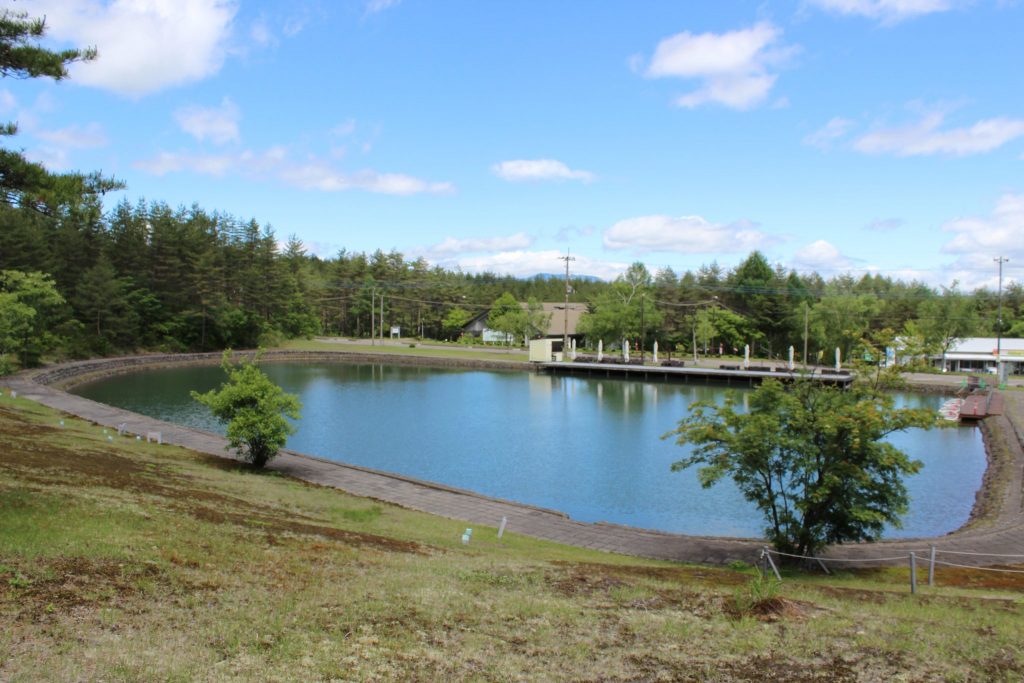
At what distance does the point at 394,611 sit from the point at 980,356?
69.8 meters

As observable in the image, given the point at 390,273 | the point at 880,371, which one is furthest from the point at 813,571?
the point at 390,273

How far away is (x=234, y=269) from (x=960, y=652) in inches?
2935

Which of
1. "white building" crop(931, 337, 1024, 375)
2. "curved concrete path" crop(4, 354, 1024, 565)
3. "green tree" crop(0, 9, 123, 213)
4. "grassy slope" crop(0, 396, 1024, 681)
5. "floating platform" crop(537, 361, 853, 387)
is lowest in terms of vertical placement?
"curved concrete path" crop(4, 354, 1024, 565)

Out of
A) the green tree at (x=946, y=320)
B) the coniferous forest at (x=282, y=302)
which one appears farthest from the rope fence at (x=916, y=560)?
the green tree at (x=946, y=320)

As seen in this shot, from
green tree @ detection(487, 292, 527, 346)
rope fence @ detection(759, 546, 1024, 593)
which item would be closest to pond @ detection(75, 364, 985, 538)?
rope fence @ detection(759, 546, 1024, 593)

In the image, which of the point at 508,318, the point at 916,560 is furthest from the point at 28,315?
the point at 508,318

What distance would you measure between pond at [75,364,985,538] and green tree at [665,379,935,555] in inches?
184

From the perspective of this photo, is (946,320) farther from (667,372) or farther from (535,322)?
(535,322)

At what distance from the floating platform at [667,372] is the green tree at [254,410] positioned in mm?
39228

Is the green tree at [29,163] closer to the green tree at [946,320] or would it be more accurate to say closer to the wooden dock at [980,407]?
the wooden dock at [980,407]

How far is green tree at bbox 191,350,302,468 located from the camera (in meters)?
19.4

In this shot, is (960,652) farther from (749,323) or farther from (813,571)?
(749,323)

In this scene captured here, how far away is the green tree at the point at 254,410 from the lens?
19438 mm

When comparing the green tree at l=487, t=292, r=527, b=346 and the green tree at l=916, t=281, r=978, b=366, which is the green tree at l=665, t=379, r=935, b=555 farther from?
the green tree at l=487, t=292, r=527, b=346
